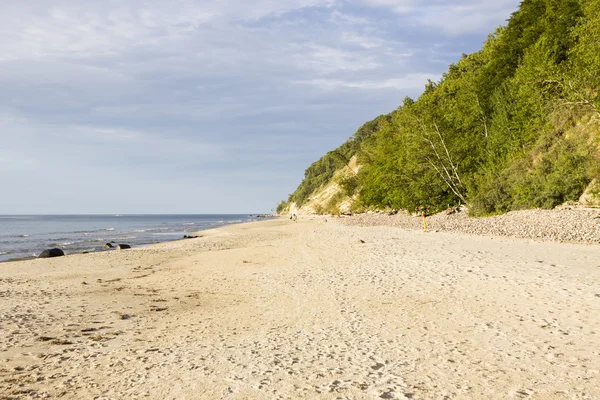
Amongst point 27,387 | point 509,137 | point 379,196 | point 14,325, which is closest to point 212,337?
point 27,387

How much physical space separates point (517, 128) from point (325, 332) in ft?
112

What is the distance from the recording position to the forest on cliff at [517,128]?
25422 mm

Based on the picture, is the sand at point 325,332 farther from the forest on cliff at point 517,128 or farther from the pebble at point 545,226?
the forest on cliff at point 517,128

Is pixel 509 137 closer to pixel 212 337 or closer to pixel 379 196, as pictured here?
A: pixel 379 196

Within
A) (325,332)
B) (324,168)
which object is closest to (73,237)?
(325,332)

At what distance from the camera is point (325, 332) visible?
790 centimetres

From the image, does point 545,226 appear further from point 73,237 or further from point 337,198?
point 337,198

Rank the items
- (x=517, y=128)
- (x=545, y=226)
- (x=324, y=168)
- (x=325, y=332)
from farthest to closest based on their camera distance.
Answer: (x=324, y=168)
(x=517, y=128)
(x=545, y=226)
(x=325, y=332)

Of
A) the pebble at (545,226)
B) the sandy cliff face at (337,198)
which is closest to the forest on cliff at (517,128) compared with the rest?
the pebble at (545,226)

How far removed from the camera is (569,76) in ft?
84.3

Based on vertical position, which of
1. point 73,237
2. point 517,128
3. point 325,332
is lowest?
point 73,237

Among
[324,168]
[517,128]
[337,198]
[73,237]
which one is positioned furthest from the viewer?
[324,168]

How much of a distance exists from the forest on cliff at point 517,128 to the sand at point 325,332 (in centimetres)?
1437

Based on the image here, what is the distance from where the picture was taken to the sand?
5480 millimetres
